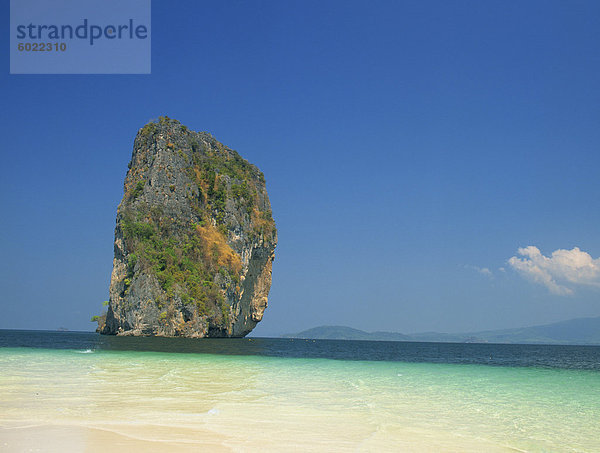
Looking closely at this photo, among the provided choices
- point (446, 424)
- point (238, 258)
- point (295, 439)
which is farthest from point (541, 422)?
point (238, 258)

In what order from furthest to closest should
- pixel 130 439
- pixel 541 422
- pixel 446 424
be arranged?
pixel 541 422 < pixel 446 424 < pixel 130 439

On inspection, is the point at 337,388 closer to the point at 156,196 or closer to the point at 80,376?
the point at 80,376

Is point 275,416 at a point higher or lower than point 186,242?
lower

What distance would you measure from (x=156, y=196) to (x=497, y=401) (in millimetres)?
56524

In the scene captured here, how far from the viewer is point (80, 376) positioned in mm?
14398

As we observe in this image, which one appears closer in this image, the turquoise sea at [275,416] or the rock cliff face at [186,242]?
the turquoise sea at [275,416]

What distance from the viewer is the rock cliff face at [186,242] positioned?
57594mm

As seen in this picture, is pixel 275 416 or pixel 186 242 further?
pixel 186 242

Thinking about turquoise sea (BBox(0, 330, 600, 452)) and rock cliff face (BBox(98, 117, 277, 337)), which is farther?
rock cliff face (BBox(98, 117, 277, 337))

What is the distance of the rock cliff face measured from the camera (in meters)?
57.6

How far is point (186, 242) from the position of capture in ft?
204

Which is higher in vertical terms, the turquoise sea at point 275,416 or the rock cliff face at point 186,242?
the rock cliff face at point 186,242

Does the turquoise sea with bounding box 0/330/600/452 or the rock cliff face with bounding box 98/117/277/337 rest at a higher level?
the rock cliff face with bounding box 98/117/277/337

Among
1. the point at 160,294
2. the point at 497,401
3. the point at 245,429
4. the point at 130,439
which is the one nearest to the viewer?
the point at 130,439
